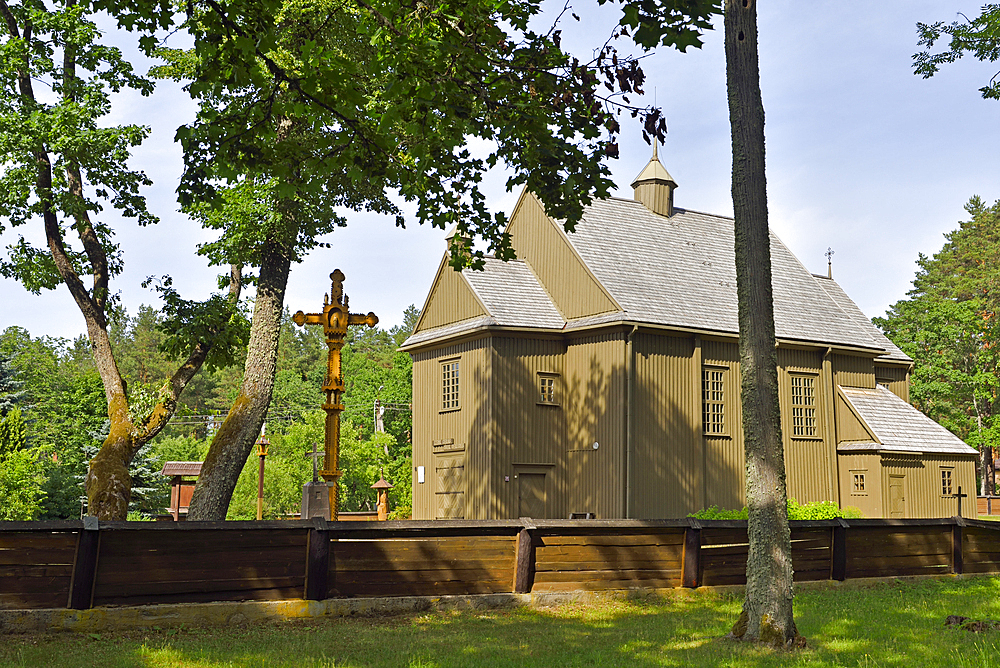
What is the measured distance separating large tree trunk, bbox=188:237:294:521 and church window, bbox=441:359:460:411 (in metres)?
8.48

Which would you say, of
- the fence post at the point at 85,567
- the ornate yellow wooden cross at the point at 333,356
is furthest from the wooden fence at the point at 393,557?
the ornate yellow wooden cross at the point at 333,356

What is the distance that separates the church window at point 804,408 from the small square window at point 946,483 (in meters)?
4.91

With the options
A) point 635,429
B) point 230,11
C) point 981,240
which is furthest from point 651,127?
point 981,240

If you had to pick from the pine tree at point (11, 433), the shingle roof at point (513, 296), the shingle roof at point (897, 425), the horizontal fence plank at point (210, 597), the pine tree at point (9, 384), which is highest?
the shingle roof at point (513, 296)

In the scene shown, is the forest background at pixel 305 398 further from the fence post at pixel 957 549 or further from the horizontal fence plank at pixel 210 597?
the fence post at pixel 957 549

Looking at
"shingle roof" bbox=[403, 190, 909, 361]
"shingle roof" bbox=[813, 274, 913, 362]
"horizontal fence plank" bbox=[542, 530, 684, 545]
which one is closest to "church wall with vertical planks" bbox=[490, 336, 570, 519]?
"shingle roof" bbox=[403, 190, 909, 361]

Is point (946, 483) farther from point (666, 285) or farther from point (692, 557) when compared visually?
point (692, 557)

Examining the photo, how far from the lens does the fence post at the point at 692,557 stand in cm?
1242

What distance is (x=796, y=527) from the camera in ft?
42.6

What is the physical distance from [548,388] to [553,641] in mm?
17234

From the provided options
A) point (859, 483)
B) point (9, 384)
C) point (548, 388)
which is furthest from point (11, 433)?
point (859, 483)

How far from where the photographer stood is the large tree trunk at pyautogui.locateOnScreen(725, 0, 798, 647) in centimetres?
903

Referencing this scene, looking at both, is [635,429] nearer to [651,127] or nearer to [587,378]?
[587,378]

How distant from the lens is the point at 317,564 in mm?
10469
